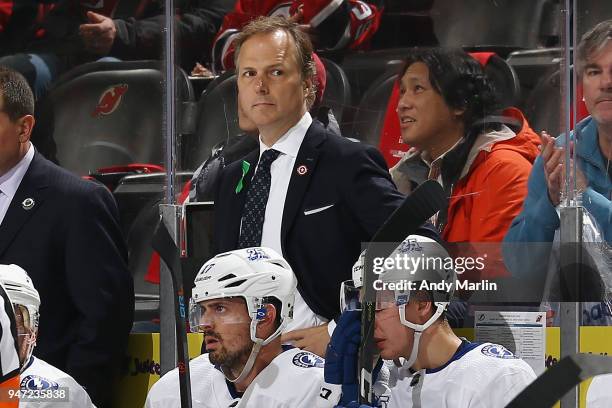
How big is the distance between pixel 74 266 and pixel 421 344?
1083 mm

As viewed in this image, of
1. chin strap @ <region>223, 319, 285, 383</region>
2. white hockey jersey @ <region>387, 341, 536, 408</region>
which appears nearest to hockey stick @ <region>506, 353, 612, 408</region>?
white hockey jersey @ <region>387, 341, 536, 408</region>

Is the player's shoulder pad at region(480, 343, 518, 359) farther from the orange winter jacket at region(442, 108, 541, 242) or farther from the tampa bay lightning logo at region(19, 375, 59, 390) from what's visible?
the tampa bay lightning logo at region(19, 375, 59, 390)

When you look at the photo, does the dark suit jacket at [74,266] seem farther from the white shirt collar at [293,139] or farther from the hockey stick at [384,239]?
the hockey stick at [384,239]

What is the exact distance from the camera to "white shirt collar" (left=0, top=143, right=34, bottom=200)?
4141 mm

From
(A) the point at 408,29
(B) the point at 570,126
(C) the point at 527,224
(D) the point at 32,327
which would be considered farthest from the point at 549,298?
(D) the point at 32,327

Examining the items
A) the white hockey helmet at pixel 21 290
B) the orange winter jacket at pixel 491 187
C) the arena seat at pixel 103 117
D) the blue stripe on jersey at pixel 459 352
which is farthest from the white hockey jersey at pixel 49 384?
the orange winter jacket at pixel 491 187

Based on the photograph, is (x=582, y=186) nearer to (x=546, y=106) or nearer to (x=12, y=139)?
(x=546, y=106)

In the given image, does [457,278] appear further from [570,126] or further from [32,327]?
[32,327]

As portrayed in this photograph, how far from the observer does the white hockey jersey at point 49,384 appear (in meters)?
3.95

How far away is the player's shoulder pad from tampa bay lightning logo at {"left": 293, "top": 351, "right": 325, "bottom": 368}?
1.38ft

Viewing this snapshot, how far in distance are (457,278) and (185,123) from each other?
92 cm

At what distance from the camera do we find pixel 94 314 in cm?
409

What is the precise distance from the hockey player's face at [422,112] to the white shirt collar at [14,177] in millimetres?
1116

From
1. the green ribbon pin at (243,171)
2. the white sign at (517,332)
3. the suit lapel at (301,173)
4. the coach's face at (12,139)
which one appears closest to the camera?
the white sign at (517,332)
